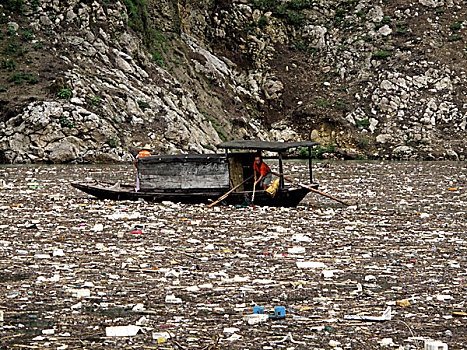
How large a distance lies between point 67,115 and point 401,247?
29005mm

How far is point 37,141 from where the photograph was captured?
1428 inches

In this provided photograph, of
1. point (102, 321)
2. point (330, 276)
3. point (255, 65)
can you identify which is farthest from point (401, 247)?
point (255, 65)

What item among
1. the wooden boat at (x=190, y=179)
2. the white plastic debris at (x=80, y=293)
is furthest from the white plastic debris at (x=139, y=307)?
the wooden boat at (x=190, y=179)

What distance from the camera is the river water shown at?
6703 millimetres

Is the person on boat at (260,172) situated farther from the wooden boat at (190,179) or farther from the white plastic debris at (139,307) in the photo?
the white plastic debris at (139,307)

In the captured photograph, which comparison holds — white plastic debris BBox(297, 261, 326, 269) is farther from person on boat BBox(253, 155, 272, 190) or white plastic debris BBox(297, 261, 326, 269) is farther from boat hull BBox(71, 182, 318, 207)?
person on boat BBox(253, 155, 272, 190)

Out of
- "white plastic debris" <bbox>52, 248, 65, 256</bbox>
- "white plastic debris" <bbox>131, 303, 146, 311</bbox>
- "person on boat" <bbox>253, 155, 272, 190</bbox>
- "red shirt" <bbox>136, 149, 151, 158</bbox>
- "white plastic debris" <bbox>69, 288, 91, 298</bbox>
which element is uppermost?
"red shirt" <bbox>136, 149, 151, 158</bbox>

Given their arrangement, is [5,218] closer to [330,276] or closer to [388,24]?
[330,276]

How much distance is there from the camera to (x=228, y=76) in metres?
55.7

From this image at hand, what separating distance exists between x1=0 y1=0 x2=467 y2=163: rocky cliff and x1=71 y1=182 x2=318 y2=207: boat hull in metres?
18.3

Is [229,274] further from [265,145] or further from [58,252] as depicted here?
[265,145]

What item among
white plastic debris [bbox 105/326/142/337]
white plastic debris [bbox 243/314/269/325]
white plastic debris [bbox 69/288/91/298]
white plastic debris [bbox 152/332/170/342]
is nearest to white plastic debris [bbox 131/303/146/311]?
white plastic debris [bbox 105/326/142/337]

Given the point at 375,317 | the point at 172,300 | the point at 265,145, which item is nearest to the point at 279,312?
the point at 375,317

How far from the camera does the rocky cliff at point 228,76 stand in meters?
37.9
